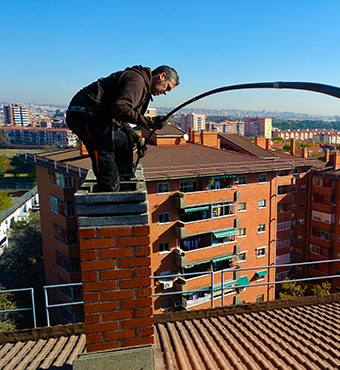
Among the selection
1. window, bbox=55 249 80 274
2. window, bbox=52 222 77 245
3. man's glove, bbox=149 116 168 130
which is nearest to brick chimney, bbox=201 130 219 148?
window, bbox=52 222 77 245

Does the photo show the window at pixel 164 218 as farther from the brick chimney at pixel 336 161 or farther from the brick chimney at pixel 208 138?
the brick chimney at pixel 336 161

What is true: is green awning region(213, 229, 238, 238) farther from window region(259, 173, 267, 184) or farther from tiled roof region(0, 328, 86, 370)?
tiled roof region(0, 328, 86, 370)

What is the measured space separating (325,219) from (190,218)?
Answer: 18.7 metres

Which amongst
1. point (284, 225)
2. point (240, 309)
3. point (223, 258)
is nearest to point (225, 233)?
point (223, 258)

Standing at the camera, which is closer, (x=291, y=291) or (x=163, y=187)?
(x=163, y=187)

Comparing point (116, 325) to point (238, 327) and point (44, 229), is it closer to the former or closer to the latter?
point (238, 327)

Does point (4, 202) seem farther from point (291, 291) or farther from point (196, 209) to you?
point (291, 291)

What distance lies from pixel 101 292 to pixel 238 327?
3.40 m

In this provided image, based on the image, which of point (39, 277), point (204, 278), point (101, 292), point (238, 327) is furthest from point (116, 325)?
point (39, 277)

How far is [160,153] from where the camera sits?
26156 mm

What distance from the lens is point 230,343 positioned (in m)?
4.89

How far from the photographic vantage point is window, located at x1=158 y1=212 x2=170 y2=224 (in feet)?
74.4

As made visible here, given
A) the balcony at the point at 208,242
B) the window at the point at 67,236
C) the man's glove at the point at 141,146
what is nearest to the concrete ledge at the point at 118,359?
the man's glove at the point at 141,146

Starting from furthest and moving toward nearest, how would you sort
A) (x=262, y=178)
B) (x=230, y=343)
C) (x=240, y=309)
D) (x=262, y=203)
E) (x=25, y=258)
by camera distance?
(x=25, y=258)
(x=262, y=203)
(x=262, y=178)
(x=240, y=309)
(x=230, y=343)
